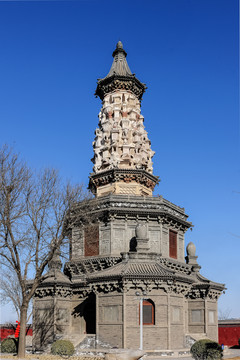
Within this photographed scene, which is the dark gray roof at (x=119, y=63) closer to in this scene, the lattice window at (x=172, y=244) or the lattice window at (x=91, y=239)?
the lattice window at (x=91, y=239)

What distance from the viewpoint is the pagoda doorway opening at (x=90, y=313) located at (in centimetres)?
3634

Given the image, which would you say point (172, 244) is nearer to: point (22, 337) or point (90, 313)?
point (90, 313)

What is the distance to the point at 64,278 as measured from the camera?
125 feet

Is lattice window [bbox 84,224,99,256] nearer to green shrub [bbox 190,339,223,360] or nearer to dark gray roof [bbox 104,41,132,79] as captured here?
green shrub [bbox 190,339,223,360]

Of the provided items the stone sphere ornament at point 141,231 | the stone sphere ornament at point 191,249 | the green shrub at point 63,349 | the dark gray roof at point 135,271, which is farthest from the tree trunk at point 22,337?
the stone sphere ornament at point 191,249

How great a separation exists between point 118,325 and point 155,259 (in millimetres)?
6029

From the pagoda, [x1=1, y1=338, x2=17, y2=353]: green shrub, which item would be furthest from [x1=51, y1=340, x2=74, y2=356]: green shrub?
[x1=1, y1=338, x2=17, y2=353]: green shrub

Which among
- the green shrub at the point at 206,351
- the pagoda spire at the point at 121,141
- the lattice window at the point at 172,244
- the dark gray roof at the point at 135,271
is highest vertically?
the pagoda spire at the point at 121,141

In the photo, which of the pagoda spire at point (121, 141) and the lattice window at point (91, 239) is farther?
the pagoda spire at point (121, 141)

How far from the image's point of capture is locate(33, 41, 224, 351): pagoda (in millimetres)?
32125

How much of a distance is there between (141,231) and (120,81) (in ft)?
58.6

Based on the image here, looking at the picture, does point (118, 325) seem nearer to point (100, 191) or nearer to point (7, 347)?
point (7, 347)

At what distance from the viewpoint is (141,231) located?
35.8 meters

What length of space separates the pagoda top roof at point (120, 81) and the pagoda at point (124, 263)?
0.34 ft
